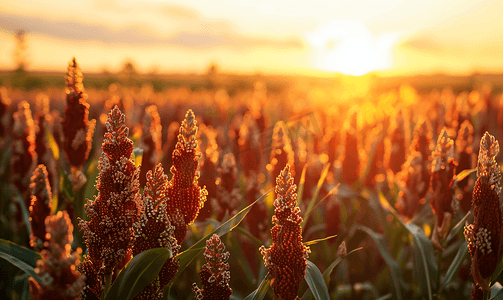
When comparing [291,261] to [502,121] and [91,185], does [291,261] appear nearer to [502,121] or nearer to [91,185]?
[91,185]

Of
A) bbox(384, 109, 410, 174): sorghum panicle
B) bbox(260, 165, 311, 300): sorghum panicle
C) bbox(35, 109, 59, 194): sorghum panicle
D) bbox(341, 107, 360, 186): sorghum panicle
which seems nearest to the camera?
bbox(260, 165, 311, 300): sorghum panicle

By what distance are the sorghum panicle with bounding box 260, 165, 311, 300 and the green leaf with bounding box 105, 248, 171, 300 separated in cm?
51

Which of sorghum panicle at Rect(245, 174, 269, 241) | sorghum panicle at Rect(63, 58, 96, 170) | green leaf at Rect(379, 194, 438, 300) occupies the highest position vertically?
sorghum panicle at Rect(63, 58, 96, 170)

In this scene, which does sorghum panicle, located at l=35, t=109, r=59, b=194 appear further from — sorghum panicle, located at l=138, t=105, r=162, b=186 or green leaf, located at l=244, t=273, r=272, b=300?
green leaf, located at l=244, t=273, r=272, b=300

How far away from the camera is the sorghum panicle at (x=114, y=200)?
55.7 inches

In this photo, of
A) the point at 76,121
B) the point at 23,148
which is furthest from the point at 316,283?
the point at 23,148

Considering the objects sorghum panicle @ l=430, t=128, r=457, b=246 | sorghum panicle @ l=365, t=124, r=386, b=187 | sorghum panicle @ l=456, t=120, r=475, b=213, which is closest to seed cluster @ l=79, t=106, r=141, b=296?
sorghum panicle @ l=430, t=128, r=457, b=246

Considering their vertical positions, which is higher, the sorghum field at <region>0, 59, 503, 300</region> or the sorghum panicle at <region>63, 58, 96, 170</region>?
the sorghum panicle at <region>63, 58, 96, 170</region>

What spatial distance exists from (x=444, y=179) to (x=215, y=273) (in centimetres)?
194

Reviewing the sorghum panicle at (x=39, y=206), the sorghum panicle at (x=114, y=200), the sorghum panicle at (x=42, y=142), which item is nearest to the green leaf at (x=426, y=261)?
the sorghum panicle at (x=114, y=200)

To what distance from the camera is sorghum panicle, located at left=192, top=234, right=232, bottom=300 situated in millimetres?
1429

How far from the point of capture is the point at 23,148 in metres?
3.59

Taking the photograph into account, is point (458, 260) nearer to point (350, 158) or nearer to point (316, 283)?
point (316, 283)

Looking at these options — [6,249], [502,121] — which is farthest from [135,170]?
[502,121]
